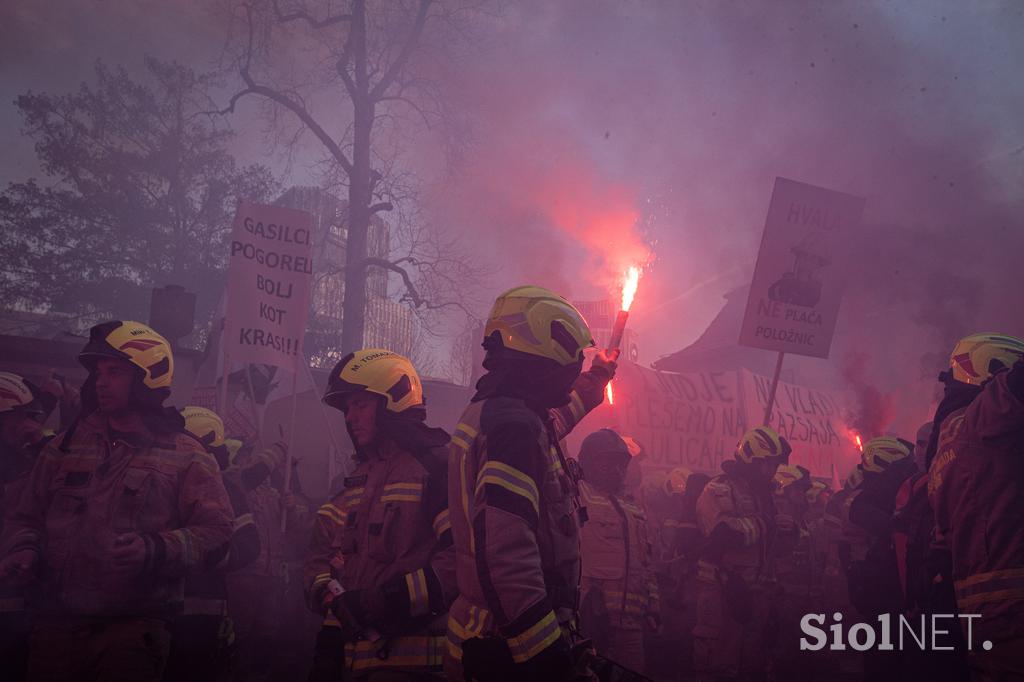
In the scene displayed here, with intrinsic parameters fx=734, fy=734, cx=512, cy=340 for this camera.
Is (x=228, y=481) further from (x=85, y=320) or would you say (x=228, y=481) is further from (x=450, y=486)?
(x=85, y=320)

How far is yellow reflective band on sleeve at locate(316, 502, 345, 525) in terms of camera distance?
404 cm

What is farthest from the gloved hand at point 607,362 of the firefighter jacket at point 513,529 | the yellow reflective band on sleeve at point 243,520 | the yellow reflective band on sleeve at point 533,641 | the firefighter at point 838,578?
A: the firefighter at point 838,578

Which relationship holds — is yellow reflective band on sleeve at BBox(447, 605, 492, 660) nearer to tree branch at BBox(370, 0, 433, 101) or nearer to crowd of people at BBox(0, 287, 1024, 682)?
crowd of people at BBox(0, 287, 1024, 682)

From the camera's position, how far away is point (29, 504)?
3918 mm

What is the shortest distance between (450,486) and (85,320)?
2606 centimetres

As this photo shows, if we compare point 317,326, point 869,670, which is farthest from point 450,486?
point 317,326

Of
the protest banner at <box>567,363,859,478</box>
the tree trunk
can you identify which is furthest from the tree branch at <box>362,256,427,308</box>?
the protest banner at <box>567,363,859,478</box>

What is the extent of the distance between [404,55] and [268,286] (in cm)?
1391

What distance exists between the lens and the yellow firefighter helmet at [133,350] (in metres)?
4.06

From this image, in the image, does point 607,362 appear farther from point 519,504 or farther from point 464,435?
point 519,504

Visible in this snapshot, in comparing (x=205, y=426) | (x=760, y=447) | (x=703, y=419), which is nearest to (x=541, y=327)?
(x=205, y=426)

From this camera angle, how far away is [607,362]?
12.0 feet

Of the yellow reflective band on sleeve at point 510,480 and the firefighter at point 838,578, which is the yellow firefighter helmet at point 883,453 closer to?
the firefighter at point 838,578

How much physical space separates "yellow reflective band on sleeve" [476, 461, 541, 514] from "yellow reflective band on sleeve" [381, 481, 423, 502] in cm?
90
